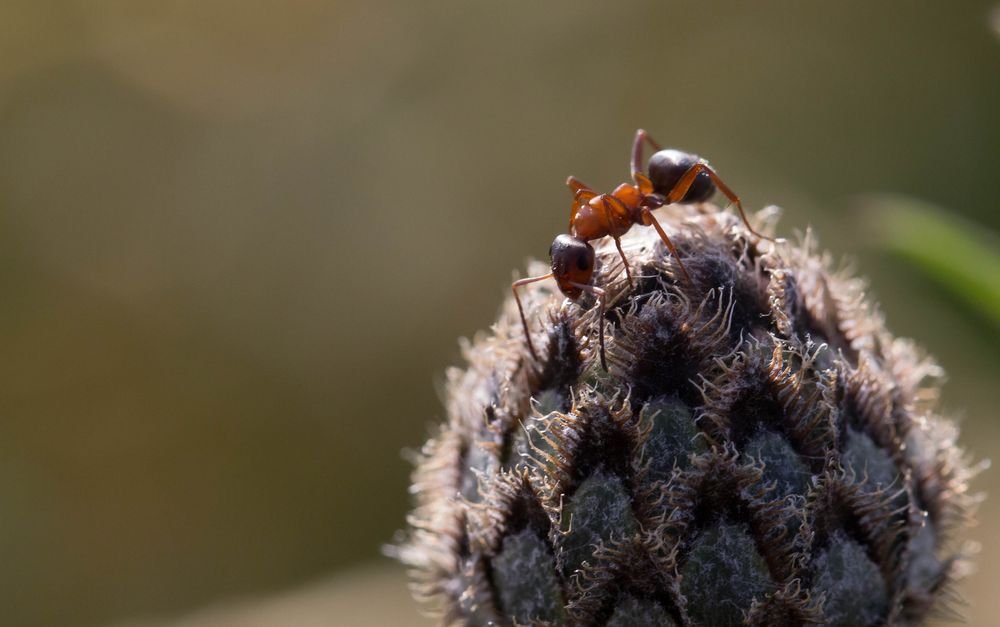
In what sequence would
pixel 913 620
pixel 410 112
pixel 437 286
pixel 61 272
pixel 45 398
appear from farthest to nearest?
pixel 410 112, pixel 437 286, pixel 61 272, pixel 45 398, pixel 913 620

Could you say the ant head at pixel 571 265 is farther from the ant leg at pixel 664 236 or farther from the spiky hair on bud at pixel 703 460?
the ant leg at pixel 664 236

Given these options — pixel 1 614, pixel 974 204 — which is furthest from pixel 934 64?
pixel 1 614

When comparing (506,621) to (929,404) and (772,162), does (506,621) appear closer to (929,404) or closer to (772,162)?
(929,404)

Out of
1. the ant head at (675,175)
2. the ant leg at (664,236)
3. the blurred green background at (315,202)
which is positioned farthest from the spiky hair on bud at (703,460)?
the blurred green background at (315,202)

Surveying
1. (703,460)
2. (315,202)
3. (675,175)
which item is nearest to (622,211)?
(675,175)

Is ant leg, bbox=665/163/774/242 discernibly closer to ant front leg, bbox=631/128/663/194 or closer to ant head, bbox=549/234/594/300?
ant front leg, bbox=631/128/663/194

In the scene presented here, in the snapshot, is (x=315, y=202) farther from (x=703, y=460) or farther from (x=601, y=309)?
(x=703, y=460)
